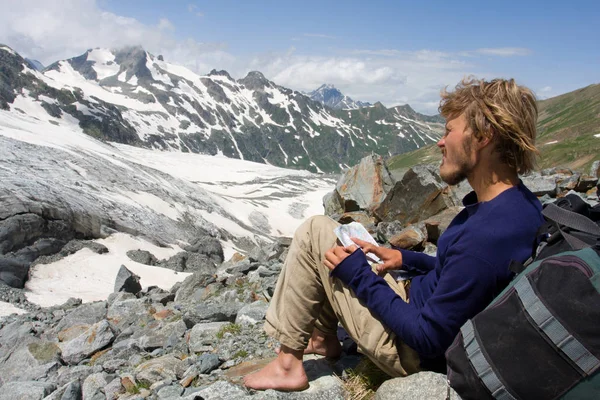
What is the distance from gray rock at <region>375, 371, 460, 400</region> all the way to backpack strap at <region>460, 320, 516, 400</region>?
1.05 metres

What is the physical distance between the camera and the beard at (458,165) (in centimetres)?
459

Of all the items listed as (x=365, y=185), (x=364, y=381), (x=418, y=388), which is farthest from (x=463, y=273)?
(x=365, y=185)

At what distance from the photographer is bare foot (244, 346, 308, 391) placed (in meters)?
5.42

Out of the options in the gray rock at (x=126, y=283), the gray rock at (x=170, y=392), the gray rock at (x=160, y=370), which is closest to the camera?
the gray rock at (x=170, y=392)

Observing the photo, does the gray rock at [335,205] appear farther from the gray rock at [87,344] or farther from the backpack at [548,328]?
the backpack at [548,328]

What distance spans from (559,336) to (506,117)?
6.75 ft

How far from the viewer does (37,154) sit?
3712cm

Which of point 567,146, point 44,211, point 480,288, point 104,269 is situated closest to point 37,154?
point 44,211

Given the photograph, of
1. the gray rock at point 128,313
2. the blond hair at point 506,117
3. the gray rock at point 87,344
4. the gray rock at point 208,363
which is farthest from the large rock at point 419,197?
the blond hair at point 506,117

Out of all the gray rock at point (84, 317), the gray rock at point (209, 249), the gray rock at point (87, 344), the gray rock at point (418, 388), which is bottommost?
the gray rock at point (209, 249)

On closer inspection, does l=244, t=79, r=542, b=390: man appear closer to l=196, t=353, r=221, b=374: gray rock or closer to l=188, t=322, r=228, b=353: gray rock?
l=196, t=353, r=221, b=374: gray rock

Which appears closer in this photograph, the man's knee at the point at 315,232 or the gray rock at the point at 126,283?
the man's knee at the point at 315,232

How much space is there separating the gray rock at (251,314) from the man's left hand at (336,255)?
14.0 feet

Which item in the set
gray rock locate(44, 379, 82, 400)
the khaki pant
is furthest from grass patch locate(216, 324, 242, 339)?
the khaki pant
